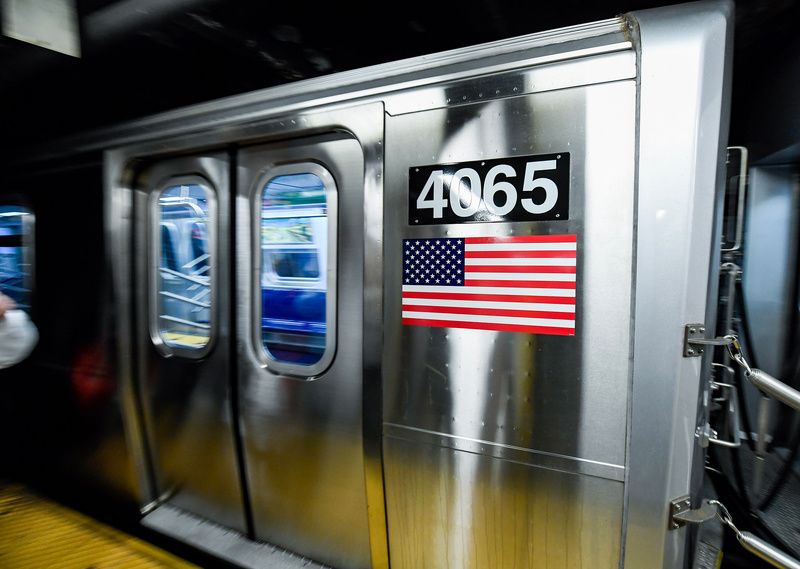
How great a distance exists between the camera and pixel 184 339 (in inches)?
108

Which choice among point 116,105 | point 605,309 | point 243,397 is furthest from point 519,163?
point 116,105

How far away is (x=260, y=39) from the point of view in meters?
3.22

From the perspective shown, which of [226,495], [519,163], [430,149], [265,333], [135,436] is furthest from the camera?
[135,436]

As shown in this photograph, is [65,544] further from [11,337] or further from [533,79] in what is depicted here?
[533,79]

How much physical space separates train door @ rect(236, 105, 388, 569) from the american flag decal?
215 millimetres

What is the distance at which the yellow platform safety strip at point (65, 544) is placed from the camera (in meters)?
2.45

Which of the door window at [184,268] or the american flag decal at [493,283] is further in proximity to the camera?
the door window at [184,268]

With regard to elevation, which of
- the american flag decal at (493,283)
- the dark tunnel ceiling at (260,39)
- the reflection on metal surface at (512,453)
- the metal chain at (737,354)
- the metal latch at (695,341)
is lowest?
the reflection on metal surface at (512,453)

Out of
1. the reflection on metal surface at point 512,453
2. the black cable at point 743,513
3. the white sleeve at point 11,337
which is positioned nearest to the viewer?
the reflection on metal surface at point 512,453

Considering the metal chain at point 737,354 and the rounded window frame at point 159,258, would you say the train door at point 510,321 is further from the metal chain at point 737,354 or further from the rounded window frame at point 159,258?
the rounded window frame at point 159,258

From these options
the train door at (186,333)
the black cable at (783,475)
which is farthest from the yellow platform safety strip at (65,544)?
the black cable at (783,475)

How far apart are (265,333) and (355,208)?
896 millimetres

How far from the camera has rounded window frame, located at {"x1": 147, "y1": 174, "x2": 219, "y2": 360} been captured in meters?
2.52

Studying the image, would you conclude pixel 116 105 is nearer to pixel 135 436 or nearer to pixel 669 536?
pixel 135 436
